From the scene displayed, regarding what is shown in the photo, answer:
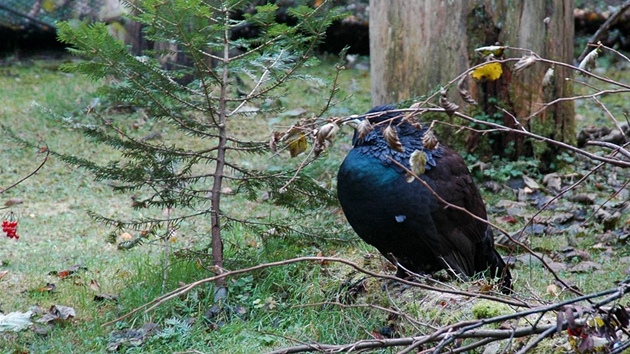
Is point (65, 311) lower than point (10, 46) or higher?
lower

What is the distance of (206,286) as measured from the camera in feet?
16.5

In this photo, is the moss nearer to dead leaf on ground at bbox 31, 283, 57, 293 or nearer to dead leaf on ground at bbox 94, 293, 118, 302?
dead leaf on ground at bbox 94, 293, 118, 302

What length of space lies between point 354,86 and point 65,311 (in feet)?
20.3

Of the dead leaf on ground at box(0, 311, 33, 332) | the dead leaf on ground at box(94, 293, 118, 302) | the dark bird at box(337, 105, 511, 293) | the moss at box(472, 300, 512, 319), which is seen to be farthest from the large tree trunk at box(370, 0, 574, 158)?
the dead leaf on ground at box(0, 311, 33, 332)

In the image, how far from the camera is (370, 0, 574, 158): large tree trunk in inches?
278

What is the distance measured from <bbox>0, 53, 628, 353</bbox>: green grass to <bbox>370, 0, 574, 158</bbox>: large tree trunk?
19.1 inches

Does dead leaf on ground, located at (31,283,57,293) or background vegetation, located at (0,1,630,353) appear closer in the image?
background vegetation, located at (0,1,630,353)

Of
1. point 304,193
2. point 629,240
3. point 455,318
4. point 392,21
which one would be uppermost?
point 392,21

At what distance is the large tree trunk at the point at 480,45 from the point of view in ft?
23.2

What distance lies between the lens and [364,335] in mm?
4418

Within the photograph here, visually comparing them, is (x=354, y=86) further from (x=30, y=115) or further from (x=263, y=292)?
(x=263, y=292)

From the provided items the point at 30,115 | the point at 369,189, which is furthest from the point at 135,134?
the point at 369,189

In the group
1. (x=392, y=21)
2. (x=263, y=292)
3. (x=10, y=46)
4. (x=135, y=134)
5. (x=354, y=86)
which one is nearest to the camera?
(x=263, y=292)

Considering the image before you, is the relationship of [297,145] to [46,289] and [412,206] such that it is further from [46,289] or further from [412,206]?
[46,289]
